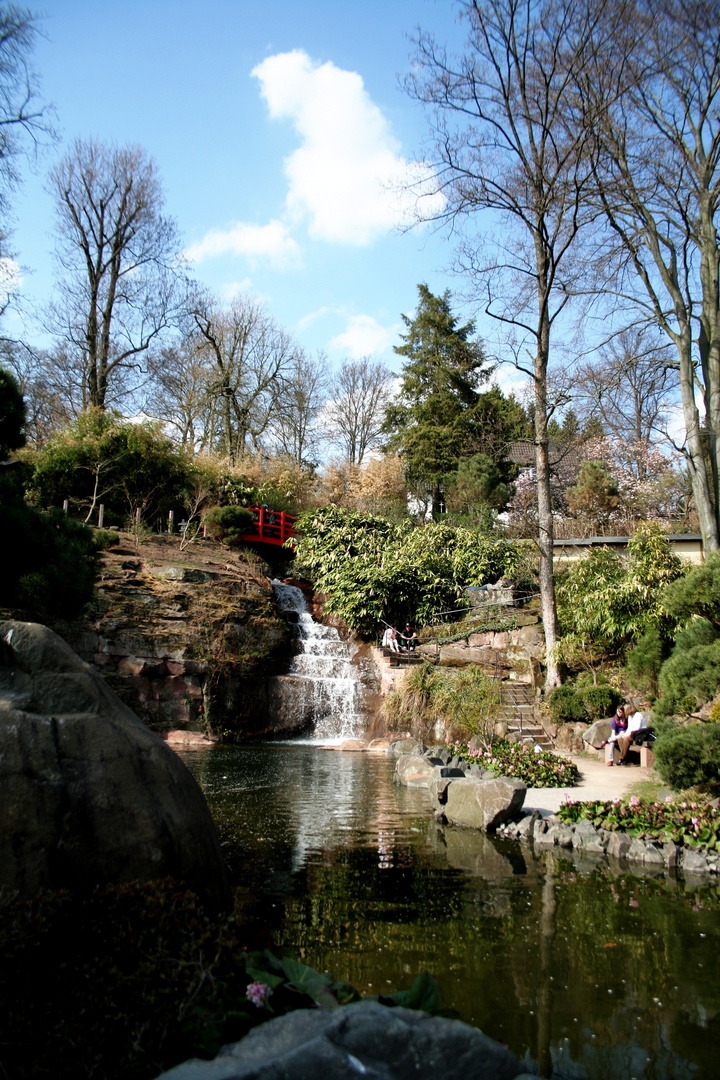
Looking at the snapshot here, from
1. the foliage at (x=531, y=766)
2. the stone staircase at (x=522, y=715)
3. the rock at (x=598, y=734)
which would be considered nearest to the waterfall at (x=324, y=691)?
the stone staircase at (x=522, y=715)

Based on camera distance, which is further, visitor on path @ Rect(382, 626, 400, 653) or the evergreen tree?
the evergreen tree

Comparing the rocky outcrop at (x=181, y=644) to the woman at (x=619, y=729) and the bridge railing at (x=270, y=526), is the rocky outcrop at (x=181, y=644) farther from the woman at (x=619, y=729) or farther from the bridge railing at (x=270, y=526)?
the woman at (x=619, y=729)

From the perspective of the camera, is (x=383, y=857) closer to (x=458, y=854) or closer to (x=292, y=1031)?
(x=458, y=854)

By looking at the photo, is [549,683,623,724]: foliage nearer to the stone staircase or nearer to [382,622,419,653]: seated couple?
the stone staircase

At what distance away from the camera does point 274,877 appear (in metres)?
5.77

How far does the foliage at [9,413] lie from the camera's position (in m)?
7.08

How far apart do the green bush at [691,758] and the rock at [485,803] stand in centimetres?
153

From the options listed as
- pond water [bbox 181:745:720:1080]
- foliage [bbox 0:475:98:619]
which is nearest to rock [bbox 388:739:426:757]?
pond water [bbox 181:745:720:1080]

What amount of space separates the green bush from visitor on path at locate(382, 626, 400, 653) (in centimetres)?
1143

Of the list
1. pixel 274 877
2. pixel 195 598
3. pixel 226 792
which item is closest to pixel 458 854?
pixel 274 877

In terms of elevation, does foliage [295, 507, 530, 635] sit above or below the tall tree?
below

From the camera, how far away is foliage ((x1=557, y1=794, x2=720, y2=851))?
656cm

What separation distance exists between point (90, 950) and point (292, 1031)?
1.00 metres

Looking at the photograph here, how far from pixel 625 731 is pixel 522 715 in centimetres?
230
